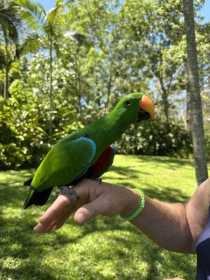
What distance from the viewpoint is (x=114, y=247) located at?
12.2 ft

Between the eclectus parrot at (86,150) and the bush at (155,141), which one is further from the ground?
the eclectus parrot at (86,150)

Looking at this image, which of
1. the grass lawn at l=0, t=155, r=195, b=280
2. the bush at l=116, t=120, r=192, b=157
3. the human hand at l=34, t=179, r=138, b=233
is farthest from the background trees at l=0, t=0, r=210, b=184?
the human hand at l=34, t=179, r=138, b=233

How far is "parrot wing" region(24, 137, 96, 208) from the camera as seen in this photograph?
1732 mm

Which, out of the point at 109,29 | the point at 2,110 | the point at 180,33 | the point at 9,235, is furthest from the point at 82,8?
the point at 9,235

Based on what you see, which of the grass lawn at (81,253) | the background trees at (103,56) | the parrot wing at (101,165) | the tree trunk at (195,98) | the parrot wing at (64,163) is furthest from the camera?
the background trees at (103,56)

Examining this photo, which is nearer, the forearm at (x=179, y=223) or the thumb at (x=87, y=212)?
the thumb at (x=87, y=212)

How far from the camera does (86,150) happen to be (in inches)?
70.6

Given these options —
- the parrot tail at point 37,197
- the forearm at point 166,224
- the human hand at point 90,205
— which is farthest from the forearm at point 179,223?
the parrot tail at point 37,197

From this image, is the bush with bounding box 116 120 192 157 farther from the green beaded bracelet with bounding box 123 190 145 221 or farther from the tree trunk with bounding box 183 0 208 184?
the green beaded bracelet with bounding box 123 190 145 221

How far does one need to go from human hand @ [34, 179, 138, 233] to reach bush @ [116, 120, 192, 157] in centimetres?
1158

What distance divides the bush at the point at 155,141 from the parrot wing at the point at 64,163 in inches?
437

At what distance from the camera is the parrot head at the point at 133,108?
1.82 m

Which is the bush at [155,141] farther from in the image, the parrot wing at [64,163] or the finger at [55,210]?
the finger at [55,210]

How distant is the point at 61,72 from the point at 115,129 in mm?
14877
